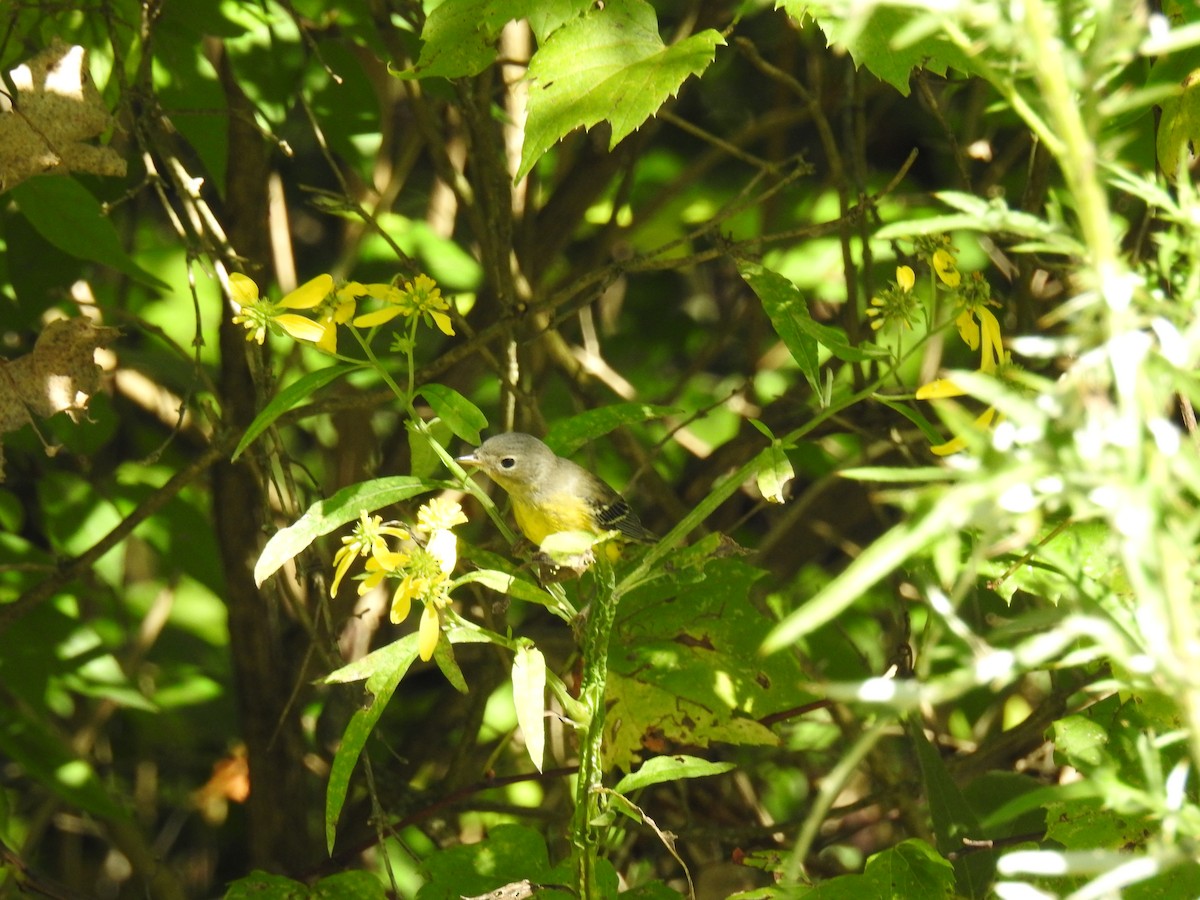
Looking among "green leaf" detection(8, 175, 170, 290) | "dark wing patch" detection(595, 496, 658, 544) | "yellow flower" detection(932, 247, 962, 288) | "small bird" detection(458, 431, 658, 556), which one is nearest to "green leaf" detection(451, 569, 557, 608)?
"yellow flower" detection(932, 247, 962, 288)

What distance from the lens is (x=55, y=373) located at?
2.03 meters

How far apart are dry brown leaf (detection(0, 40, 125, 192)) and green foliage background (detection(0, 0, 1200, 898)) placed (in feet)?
0.67

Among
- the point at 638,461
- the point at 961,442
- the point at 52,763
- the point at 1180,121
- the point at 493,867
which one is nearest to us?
the point at 961,442

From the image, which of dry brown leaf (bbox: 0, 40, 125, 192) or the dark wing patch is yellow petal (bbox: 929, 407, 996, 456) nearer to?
dry brown leaf (bbox: 0, 40, 125, 192)

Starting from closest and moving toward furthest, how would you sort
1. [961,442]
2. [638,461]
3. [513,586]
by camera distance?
[961,442]
[513,586]
[638,461]

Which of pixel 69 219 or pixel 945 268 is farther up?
pixel 69 219

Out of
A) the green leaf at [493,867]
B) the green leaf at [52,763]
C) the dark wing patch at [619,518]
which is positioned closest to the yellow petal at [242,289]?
the green leaf at [493,867]

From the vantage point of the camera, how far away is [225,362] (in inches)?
109

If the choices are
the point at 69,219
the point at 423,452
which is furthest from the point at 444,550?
the point at 69,219

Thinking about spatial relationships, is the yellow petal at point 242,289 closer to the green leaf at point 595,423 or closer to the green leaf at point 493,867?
the green leaf at point 595,423

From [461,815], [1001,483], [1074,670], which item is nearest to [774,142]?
[1074,670]

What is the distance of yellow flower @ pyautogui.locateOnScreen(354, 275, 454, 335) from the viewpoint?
1.62 m

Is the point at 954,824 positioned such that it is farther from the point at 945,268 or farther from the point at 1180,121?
the point at 1180,121

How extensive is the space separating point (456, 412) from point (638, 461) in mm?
1322
